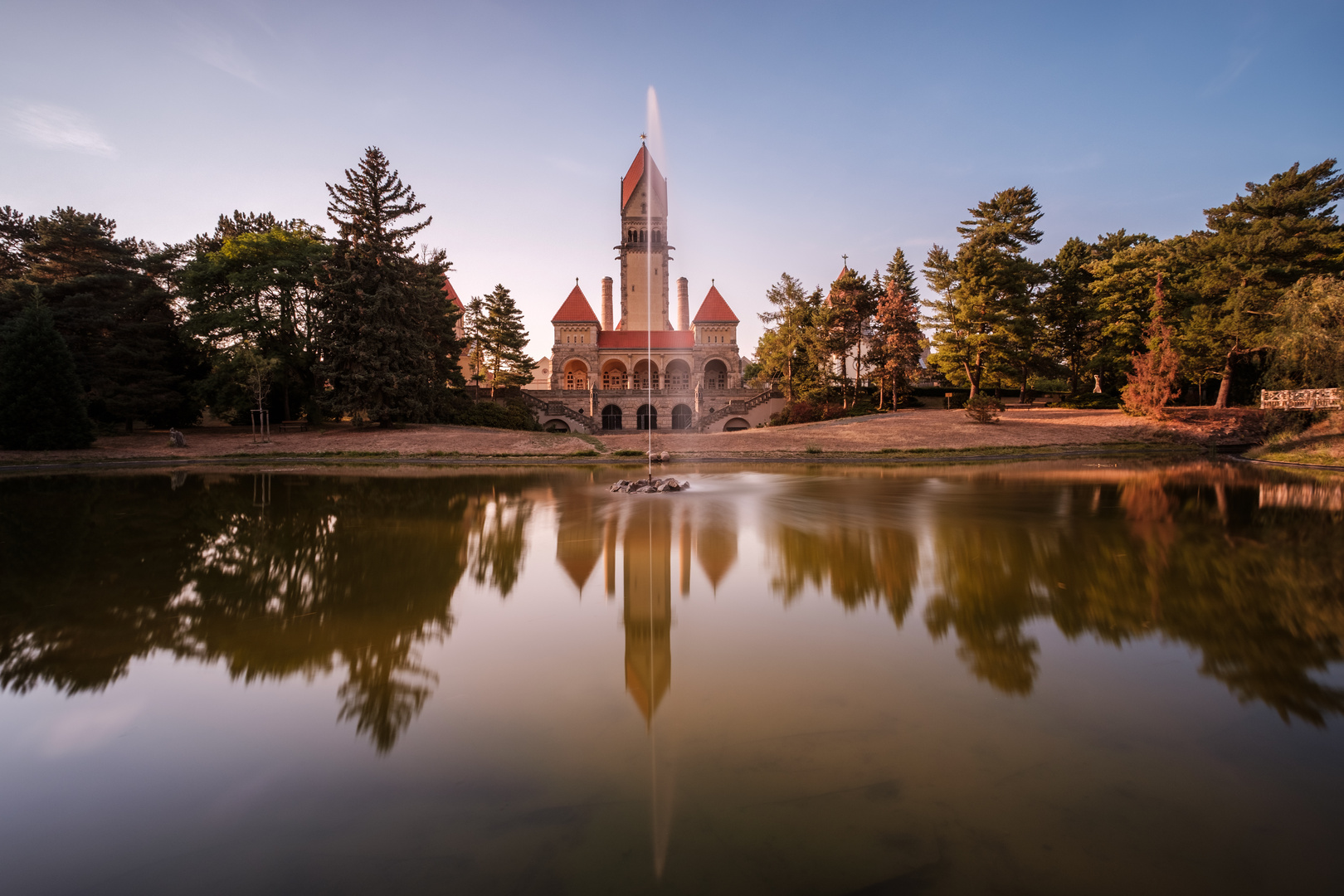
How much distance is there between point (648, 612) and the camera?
6.39 m

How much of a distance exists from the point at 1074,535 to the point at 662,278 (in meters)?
56.0

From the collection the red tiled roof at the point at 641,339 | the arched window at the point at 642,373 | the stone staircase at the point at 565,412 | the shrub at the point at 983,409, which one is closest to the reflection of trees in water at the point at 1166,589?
the shrub at the point at 983,409

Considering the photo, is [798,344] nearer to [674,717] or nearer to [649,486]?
[649,486]

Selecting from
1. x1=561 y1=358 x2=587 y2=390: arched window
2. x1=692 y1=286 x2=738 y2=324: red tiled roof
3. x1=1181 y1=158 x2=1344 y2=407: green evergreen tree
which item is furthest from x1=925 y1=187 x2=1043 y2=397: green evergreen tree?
x1=561 y1=358 x2=587 y2=390: arched window

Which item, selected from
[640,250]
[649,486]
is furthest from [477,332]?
[649,486]

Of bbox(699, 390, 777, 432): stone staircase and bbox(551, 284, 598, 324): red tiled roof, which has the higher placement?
bbox(551, 284, 598, 324): red tiled roof

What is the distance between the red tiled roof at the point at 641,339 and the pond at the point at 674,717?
48.9m

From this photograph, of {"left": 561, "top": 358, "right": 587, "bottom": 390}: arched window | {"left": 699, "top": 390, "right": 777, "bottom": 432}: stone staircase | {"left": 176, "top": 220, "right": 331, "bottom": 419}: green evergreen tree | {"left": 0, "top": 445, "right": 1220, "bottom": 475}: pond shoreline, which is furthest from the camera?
{"left": 561, "top": 358, "right": 587, "bottom": 390}: arched window

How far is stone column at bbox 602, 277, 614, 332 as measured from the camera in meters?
65.9

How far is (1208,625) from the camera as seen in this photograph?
5637 mm

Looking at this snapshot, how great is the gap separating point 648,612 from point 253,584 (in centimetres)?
502

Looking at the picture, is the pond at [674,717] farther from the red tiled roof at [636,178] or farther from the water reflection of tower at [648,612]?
the red tiled roof at [636,178]

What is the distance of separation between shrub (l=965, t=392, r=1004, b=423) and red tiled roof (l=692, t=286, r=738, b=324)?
90.7 feet

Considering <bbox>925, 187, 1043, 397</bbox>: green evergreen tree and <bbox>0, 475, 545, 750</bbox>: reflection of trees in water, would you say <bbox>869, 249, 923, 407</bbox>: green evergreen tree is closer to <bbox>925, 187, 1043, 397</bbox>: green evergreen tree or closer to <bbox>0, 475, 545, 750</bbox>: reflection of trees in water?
<bbox>925, 187, 1043, 397</bbox>: green evergreen tree
